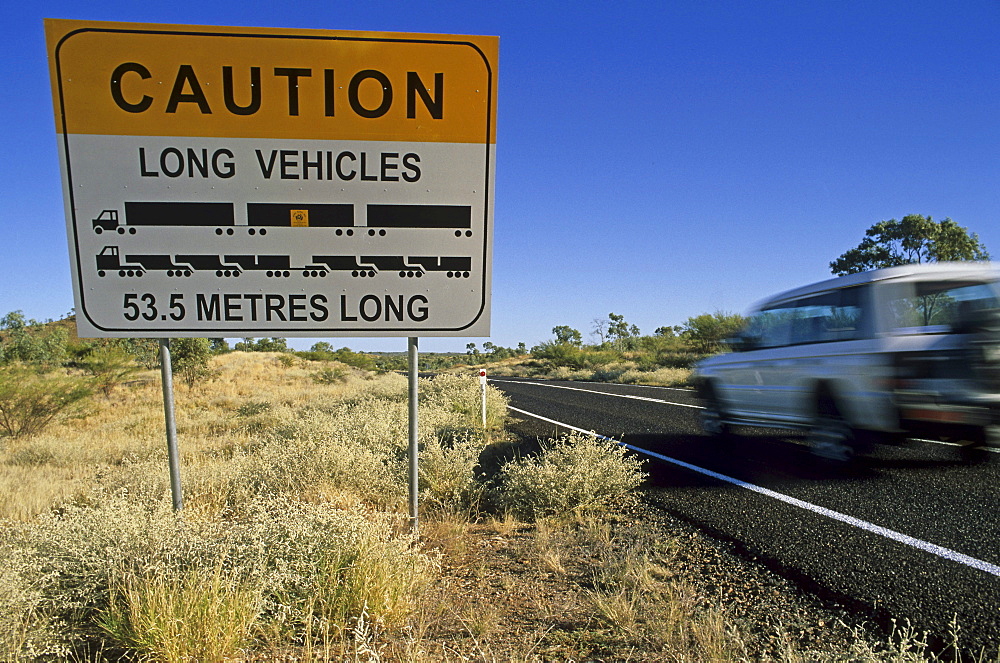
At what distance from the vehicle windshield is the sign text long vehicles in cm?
401

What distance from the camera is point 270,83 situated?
355 centimetres

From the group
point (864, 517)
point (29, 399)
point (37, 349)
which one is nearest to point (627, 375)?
point (864, 517)

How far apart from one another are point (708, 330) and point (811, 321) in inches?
865

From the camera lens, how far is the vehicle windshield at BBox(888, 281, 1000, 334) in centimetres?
461

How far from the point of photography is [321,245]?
364cm

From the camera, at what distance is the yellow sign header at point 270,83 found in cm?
343

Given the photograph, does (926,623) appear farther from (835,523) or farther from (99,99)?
(99,99)

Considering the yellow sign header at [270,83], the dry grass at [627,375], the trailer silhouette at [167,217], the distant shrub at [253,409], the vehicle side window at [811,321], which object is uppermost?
the yellow sign header at [270,83]

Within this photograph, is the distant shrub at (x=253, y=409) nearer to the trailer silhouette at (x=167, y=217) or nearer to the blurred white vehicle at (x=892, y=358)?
the trailer silhouette at (x=167, y=217)

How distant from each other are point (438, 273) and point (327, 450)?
2.32 meters

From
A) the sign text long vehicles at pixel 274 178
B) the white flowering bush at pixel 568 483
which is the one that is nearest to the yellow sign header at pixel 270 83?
the sign text long vehicles at pixel 274 178

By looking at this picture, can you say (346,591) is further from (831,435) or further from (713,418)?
(713,418)

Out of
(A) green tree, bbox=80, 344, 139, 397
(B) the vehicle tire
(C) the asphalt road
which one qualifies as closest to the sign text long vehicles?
(C) the asphalt road

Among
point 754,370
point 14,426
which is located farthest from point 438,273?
point 14,426
